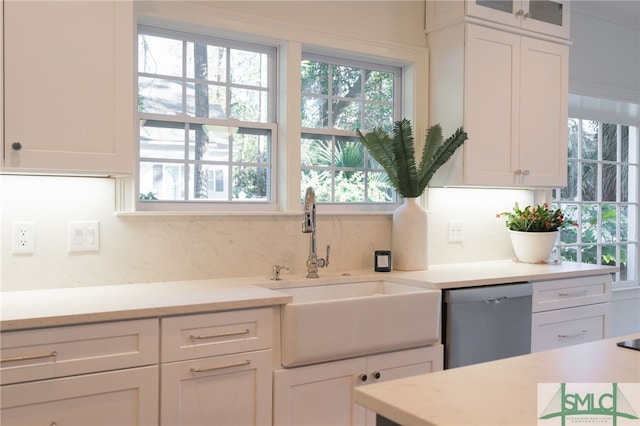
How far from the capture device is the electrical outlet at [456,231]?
353 centimetres

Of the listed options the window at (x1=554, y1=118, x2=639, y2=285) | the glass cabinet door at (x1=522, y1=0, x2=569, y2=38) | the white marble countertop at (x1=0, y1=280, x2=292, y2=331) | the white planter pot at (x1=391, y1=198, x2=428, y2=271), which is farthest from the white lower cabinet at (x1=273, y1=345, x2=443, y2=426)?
the window at (x1=554, y1=118, x2=639, y2=285)

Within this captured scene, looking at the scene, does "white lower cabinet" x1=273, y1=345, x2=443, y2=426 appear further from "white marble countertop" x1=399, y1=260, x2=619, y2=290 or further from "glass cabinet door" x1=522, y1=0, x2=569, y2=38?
"glass cabinet door" x1=522, y1=0, x2=569, y2=38

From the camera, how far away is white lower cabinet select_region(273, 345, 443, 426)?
2205mm

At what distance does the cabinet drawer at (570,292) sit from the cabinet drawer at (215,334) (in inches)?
61.5

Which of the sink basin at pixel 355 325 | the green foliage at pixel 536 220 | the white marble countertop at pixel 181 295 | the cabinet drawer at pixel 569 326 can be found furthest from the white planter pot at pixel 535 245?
the sink basin at pixel 355 325

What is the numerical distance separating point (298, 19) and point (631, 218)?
342 centimetres

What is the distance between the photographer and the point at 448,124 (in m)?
3.28

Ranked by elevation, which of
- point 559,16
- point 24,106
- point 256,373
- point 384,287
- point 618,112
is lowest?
point 256,373

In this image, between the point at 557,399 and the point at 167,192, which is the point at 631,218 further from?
the point at 557,399

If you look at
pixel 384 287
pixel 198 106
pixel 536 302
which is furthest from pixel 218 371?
pixel 536 302

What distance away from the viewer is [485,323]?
2.79 meters

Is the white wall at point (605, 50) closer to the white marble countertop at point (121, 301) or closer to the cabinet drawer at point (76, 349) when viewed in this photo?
the white marble countertop at point (121, 301)

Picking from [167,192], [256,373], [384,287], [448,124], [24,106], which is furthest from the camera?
[448,124]

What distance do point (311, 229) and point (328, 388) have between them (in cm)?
80
